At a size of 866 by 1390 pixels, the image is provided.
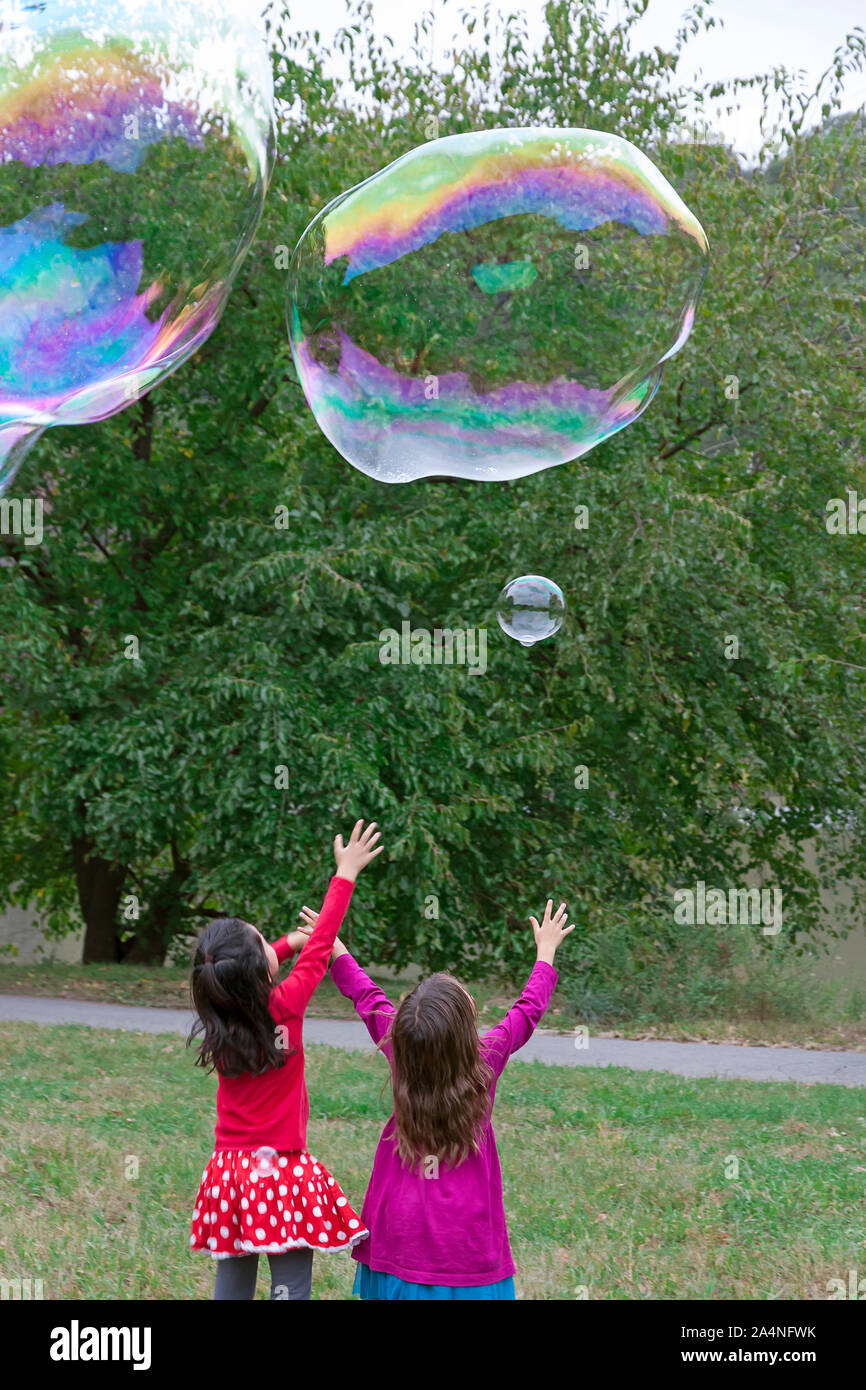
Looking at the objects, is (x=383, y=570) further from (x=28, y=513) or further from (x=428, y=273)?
(x=428, y=273)

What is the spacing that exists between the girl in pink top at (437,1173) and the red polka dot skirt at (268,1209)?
9 centimetres

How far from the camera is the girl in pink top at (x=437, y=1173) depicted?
9.77 ft

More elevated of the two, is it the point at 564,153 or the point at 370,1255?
the point at 564,153

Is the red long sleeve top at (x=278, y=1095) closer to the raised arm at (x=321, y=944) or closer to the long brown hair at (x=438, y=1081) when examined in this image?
the raised arm at (x=321, y=944)

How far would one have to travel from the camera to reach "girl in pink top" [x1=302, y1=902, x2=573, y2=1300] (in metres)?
2.98

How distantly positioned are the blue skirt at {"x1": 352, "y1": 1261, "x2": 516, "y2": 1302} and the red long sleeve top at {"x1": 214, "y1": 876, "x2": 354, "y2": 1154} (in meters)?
0.37

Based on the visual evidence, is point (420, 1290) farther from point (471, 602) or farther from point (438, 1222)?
point (471, 602)

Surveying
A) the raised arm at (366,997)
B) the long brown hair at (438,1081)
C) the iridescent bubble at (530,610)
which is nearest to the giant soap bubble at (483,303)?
the iridescent bubble at (530,610)

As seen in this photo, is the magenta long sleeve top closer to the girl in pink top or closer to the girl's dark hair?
the girl in pink top

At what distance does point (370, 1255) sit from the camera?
121 inches

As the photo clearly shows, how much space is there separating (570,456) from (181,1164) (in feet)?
11.2

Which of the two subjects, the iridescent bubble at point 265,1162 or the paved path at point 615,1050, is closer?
the iridescent bubble at point 265,1162

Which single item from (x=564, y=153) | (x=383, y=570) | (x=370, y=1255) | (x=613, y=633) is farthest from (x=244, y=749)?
(x=370, y=1255)

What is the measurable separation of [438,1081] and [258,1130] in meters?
0.52
